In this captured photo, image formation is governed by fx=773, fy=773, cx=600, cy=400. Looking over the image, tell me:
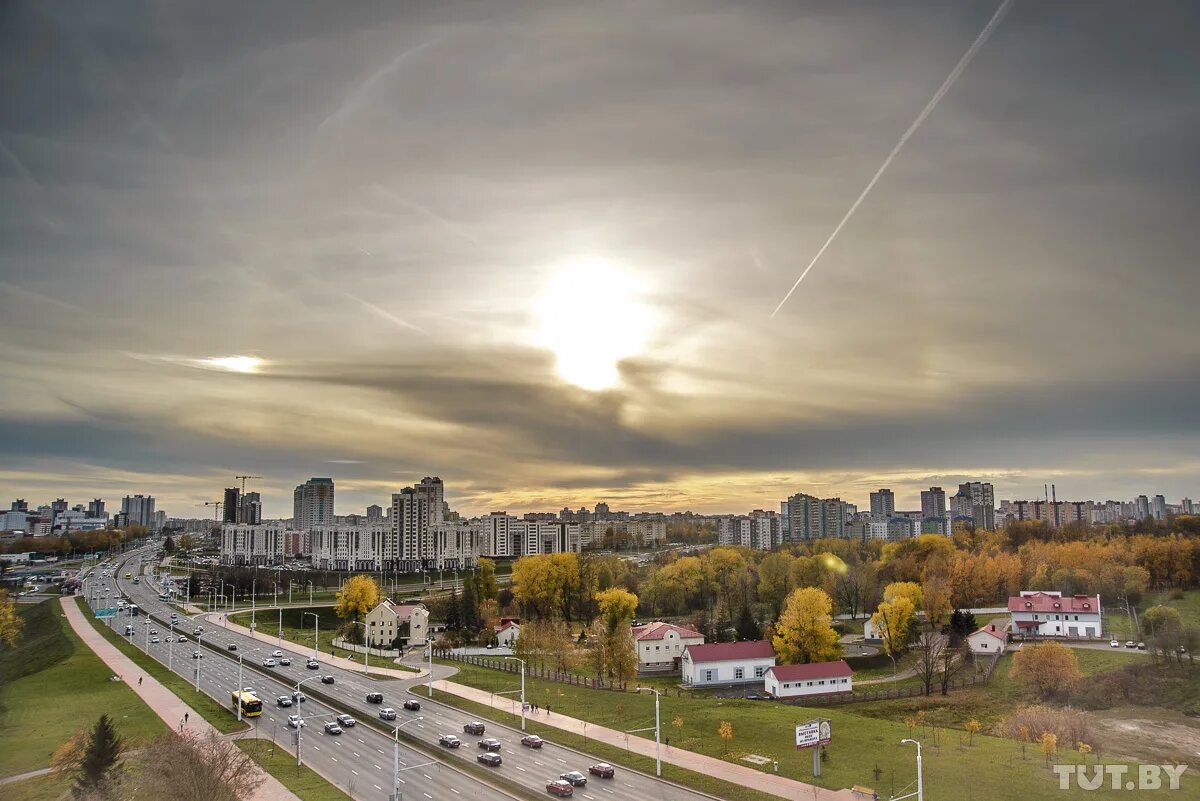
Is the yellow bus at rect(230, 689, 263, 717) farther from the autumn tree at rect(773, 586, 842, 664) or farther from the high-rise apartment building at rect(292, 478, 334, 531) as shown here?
the high-rise apartment building at rect(292, 478, 334, 531)

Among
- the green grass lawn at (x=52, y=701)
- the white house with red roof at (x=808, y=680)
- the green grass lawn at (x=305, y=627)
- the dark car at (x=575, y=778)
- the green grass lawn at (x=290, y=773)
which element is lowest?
the green grass lawn at (x=305, y=627)

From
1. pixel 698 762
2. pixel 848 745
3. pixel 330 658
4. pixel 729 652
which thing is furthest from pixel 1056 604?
pixel 330 658

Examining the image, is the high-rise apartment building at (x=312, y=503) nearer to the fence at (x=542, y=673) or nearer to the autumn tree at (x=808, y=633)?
the fence at (x=542, y=673)

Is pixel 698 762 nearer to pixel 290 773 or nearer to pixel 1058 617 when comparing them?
pixel 290 773

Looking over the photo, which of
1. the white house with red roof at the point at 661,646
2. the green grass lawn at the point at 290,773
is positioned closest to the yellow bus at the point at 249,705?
the green grass lawn at the point at 290,773

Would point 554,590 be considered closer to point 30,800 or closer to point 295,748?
point 295,748
